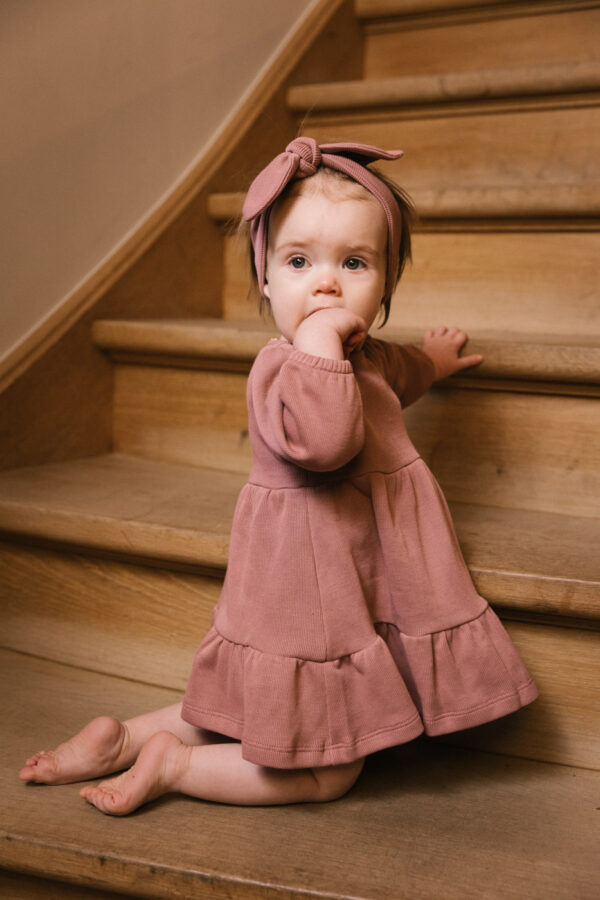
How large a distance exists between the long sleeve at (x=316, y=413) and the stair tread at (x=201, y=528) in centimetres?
22

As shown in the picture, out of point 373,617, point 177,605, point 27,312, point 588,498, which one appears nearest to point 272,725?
point 373,617

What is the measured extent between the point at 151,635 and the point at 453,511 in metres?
0.44

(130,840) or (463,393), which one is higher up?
(463,393)

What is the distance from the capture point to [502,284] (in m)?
1.36

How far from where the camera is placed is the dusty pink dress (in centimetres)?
84

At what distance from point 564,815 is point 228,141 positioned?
51.8 inches

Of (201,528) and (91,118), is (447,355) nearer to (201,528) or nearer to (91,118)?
(201,528)

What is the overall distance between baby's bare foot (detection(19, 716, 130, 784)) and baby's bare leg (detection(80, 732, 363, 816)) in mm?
43

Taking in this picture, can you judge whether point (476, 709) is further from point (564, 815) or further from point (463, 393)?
point (463, 393)

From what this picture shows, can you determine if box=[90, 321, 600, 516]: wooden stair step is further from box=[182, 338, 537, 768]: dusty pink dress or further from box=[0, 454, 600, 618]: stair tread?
box=[182, 338, 537, 768]: dusty pink dress

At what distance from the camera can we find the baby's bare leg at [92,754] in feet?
2.90

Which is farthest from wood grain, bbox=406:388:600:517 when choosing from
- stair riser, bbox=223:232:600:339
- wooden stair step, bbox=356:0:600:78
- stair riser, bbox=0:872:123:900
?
wooden stair step, bbox=356:0:600:78

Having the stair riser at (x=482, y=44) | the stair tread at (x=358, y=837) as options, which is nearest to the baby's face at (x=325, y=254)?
the stair tread at (x=358, y=837)

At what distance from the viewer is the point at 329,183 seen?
35.7 inches
